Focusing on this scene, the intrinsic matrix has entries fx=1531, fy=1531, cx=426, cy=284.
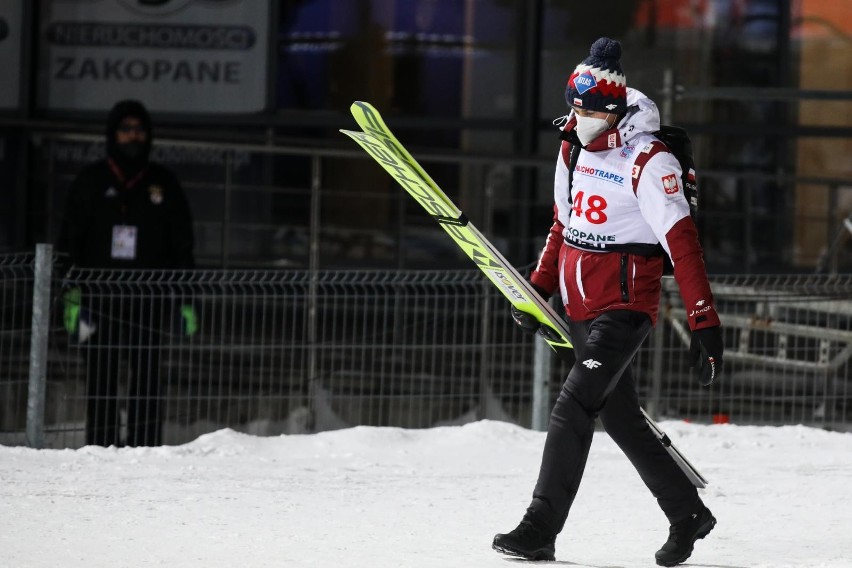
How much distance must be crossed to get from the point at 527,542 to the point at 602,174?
1308mm

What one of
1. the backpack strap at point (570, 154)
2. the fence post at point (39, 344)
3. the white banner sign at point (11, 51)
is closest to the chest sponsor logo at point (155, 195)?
the fence post at point (39, 344)

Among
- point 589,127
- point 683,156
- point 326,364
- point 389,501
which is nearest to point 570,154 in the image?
point 589,127

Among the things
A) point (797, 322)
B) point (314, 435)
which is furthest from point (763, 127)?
point (314, 435)

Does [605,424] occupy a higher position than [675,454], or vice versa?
[605,424]

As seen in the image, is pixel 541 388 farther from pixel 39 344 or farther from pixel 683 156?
pixel 683 156

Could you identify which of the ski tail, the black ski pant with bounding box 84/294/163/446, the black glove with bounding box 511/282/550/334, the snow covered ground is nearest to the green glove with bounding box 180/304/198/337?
the black ski pant with bounding box 84/294/163/446

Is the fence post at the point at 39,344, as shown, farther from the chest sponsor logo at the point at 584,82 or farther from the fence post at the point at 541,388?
the chest sponsor logo at the point at 584,82

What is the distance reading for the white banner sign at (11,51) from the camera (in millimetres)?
12992

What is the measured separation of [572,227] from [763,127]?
898cm

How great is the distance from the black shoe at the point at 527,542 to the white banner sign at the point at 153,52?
8536mm

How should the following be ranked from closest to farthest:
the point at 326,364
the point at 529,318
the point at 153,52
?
the point at 529,318 < the point at 326,364 < the point at 153,52

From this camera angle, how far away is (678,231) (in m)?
5.17

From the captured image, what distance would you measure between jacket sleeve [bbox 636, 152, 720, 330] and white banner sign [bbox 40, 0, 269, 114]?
335 inches

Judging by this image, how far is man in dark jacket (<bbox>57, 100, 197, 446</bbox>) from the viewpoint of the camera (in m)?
8.17
